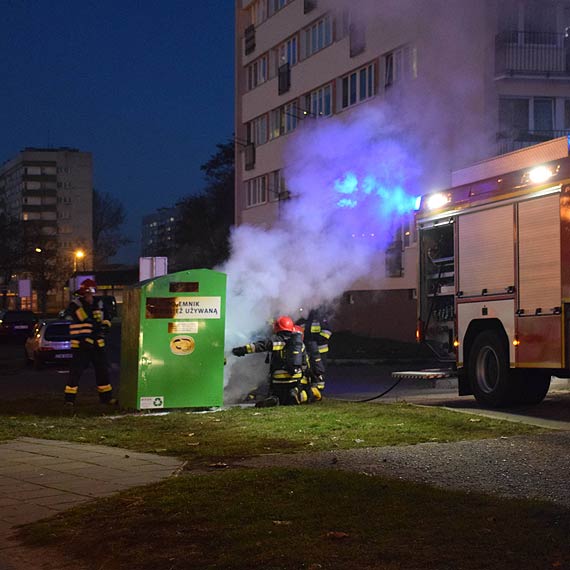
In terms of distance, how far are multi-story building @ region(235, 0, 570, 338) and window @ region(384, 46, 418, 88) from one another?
0.04m

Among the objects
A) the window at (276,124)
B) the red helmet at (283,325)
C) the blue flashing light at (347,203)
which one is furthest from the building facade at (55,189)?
the red helmet at (283,325)

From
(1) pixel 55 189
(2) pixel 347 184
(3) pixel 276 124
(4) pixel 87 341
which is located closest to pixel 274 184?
(3) pixel 276 124

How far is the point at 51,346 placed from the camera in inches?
1034

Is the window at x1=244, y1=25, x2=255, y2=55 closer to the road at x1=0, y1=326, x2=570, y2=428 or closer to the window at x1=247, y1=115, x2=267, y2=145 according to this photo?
the window at x1=247, y1=115, x2=267, y2=145

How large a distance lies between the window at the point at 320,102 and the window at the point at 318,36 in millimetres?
1648

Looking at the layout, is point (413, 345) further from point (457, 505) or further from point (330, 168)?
point (457, 505)

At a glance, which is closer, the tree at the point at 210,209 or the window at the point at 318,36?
the window at the point at 318,36

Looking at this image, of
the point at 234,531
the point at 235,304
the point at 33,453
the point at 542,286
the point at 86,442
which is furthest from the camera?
the point at 235,304

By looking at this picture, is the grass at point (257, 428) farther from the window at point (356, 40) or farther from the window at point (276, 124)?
the window at point (276, 124)

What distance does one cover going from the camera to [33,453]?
1007cm

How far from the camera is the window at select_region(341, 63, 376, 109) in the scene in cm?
3275

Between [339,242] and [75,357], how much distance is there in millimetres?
5324

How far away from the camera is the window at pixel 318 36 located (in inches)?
1455

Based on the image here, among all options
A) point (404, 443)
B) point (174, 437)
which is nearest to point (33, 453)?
point (174, 437)
